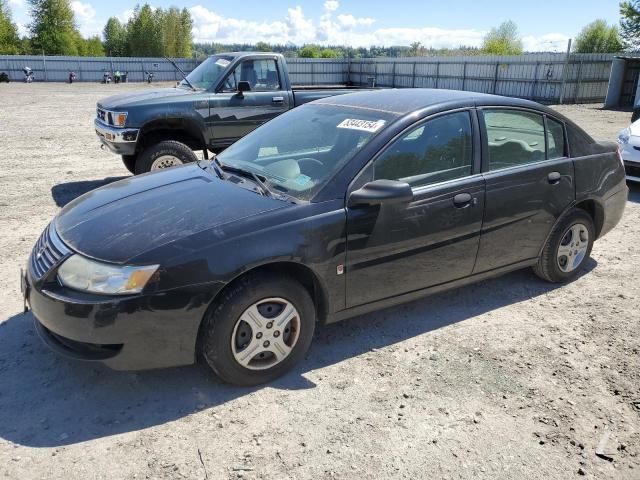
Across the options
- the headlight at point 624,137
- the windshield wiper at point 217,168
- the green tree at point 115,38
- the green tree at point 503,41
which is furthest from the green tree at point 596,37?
the windshield wiper at point 217,168

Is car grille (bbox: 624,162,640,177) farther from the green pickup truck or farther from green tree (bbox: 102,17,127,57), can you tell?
green tree (bbox: 102,17,127,57)

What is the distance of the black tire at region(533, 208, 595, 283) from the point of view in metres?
4.50

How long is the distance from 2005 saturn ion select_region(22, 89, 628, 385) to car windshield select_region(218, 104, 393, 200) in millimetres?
15

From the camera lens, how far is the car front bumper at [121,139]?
7129mm

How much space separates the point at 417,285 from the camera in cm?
373

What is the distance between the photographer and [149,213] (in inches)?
127

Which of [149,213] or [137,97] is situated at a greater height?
[137,97]

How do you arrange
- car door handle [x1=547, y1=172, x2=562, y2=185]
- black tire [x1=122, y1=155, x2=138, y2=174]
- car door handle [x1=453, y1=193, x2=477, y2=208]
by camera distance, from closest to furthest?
car door handle [x1=453, y1=193, x2=477, y2=208], car door handle [x1=547, y1=172, x2=562, y2=185], black tire [x1=122, y1=155, x2=138, y2=174]

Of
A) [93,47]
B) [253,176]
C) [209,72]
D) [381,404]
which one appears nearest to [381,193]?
[253,176]

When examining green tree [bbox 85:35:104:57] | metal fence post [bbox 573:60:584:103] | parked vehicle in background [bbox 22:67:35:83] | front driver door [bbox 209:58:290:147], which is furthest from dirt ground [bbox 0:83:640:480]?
green tree [bbox 85:35:104:57]

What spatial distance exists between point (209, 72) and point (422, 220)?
581cm

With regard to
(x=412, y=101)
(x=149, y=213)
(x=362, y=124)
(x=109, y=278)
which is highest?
(x=412, y=101)

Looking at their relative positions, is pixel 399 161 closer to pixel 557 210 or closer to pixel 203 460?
pixel 557 210

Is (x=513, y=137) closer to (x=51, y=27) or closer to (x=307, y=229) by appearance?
(x=307, y=229)
